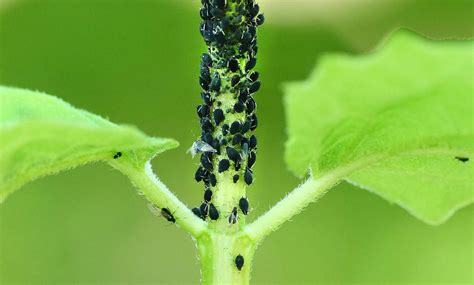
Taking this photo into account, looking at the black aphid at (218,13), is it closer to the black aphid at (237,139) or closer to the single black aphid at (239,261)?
the black aphid at (237,139)

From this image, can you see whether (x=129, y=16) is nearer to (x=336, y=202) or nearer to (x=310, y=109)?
(x=336, y=202)

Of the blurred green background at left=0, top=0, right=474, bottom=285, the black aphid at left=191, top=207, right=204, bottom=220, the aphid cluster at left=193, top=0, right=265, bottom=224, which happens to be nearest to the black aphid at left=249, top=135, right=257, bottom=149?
the aphid cluster at left=193, top=0, right=265, bottom=224

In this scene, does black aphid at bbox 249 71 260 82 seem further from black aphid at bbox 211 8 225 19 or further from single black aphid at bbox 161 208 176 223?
single black aphid at bbox 161 208 176 223

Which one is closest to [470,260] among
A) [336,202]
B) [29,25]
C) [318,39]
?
[336,202]

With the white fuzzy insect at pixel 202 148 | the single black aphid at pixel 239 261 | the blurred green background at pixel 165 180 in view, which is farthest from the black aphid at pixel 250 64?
the blurred green background at pixel 165 180

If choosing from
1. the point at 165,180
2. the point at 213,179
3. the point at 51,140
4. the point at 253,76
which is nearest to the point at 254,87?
the point at 253,76

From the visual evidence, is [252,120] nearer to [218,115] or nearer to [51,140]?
[218,115]

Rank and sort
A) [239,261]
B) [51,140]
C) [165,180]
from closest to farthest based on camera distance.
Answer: [51,140] → [239,261] → [165,180]
